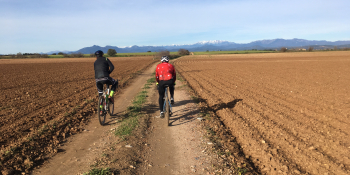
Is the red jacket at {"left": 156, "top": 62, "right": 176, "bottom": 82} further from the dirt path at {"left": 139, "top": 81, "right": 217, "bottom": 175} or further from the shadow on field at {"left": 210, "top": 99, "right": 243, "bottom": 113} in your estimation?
the shadow on field at {"left": 210, "top": 99, "right": 243, "bottom": 113}

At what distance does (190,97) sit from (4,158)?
25.2ft

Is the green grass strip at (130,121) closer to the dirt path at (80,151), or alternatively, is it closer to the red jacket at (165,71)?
the dirt path at (80,151)

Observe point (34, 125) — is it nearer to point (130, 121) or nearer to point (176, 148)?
point (130, 121)

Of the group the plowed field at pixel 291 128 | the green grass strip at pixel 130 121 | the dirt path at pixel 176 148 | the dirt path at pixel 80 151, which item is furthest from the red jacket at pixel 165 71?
the plowed field at pixel 291 128

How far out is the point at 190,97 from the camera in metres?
10.5

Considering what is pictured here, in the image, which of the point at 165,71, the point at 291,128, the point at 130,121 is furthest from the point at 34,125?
the point at 291,128

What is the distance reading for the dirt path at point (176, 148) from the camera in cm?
406

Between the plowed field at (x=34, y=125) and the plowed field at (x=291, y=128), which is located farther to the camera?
the plowed field at (x=34, y=125)

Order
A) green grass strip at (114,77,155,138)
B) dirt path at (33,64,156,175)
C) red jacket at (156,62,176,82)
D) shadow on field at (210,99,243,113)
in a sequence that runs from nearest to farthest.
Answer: dirt path at (33,64,156,175)
green grass strip at (114,77,155,138)
red jacket at (156,62,176,82)
shadow on field at (210,99,243,113)

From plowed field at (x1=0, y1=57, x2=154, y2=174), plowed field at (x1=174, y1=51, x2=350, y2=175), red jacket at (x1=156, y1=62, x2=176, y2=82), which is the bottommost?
plowed field at (x1=174, y1=51, x2=350, y2=175)

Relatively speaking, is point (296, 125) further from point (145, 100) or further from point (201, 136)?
point (145, 100)

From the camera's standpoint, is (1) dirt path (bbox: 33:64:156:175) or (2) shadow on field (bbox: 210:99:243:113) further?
(2) shadow on field (bbox: 210:99:243:113)

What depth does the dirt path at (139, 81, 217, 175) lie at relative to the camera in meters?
4.06

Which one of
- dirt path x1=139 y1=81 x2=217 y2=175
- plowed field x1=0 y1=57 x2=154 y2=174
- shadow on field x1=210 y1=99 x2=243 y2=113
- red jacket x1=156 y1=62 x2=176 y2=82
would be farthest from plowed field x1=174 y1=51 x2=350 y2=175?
plowed field x1=0 y1=57 x2=154 y2=174
